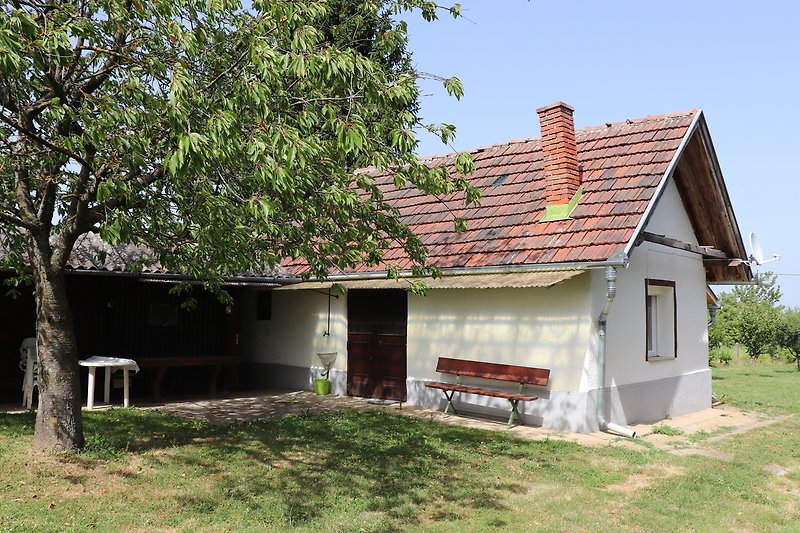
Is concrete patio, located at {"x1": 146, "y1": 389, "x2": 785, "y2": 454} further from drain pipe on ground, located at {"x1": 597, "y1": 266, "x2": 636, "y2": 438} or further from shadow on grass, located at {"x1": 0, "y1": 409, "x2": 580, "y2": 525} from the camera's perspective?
shadow on grass, located at {"x1": 0, "y1": 409, "x2": 580, "y2": 525}

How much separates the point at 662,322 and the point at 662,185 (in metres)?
3.41

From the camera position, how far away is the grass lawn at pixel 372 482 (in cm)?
626

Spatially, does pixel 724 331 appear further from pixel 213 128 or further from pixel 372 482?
pixel 213 128

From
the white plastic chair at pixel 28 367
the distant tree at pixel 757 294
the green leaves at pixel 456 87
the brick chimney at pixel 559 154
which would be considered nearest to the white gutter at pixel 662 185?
the brick chimney at pixel 559 154

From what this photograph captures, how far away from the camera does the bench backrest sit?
11.0m

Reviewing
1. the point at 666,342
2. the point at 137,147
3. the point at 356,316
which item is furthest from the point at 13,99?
the point at 666,342

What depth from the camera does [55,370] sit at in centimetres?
786

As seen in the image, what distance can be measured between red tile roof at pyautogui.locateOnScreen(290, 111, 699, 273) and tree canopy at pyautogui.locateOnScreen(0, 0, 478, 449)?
303 cm

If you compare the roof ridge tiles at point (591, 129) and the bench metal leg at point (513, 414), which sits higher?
the roof ridge tiles at point (591, 129)

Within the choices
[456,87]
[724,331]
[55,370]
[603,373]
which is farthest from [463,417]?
[724,331]

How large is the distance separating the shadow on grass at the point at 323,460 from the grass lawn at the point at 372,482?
2 cm

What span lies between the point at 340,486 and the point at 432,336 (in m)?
5.87

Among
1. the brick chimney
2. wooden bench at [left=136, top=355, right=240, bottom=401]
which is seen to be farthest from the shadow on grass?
the brick chimney

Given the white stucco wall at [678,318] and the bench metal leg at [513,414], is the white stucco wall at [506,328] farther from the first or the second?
the bench metal leg at [513,414]
